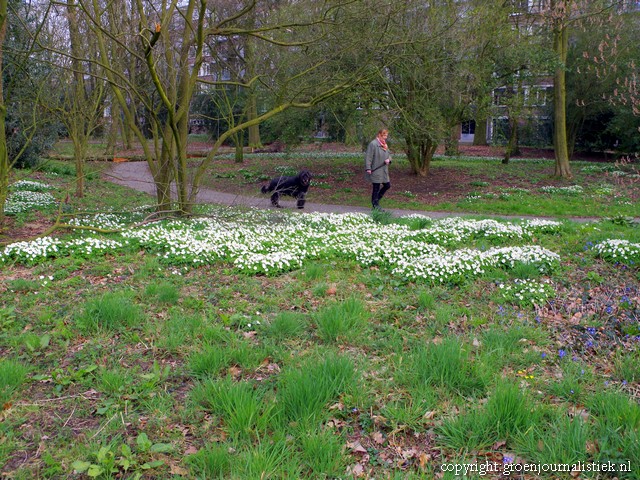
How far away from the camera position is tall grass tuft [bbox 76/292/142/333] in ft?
15.5

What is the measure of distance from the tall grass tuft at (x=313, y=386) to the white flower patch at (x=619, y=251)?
15.6 ft

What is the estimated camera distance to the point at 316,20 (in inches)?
384

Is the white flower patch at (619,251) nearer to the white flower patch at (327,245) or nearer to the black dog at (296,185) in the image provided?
the white flower patch at (327,245)

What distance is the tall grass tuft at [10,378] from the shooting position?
366 cm

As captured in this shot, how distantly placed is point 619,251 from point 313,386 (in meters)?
5.31

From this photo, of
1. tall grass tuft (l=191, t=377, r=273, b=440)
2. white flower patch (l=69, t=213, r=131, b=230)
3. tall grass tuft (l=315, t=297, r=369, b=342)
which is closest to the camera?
tall grass tuft (l=191, t=377, r=273, b=440)

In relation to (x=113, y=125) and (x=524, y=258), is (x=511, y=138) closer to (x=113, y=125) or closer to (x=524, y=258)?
(x=113, y=125)

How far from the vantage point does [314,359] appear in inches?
156

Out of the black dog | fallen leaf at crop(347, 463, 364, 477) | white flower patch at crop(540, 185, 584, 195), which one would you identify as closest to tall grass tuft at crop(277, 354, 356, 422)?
fallen leaf at crop(347, 463, 364, 477)

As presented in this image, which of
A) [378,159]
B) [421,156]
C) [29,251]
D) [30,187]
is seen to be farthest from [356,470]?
[421,156]

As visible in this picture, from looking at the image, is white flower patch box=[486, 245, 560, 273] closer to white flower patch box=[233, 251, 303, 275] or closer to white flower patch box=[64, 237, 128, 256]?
white flower patch box=[233, 251, 303, 275]

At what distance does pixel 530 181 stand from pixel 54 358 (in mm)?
17643

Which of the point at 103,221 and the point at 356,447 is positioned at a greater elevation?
the point at 103,221

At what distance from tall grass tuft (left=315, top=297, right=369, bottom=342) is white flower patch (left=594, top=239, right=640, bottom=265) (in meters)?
3.83
